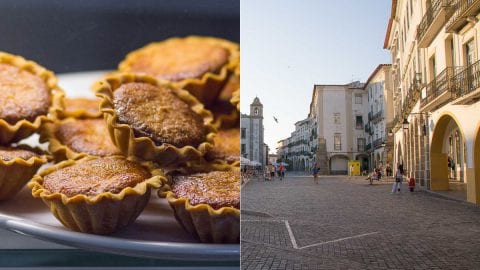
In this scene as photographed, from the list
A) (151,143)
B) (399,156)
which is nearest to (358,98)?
(399,156)

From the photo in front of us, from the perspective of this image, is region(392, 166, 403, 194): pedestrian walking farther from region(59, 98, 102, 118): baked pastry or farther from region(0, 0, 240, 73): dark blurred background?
region(59, 98, 102, 118): baked pastry

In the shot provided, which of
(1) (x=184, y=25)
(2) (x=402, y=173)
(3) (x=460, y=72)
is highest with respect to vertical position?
(1) (x=184, y=25)

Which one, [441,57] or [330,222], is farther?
[330,222]

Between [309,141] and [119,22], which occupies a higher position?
[119,22]

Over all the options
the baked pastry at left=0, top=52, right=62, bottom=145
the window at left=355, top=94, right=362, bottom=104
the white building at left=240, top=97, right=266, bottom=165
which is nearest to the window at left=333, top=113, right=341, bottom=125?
the window at left=355, top=94, right=362, bottom=104

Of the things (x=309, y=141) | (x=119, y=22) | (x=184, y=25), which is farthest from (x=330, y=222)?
(x=119, y=22)

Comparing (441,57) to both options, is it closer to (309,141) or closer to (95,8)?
(309,141)

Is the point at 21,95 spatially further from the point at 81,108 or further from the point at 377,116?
the point at 377,116

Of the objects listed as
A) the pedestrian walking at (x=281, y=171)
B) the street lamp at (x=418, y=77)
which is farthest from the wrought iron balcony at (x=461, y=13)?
the pedestrian walking at (x=281, y=171)
